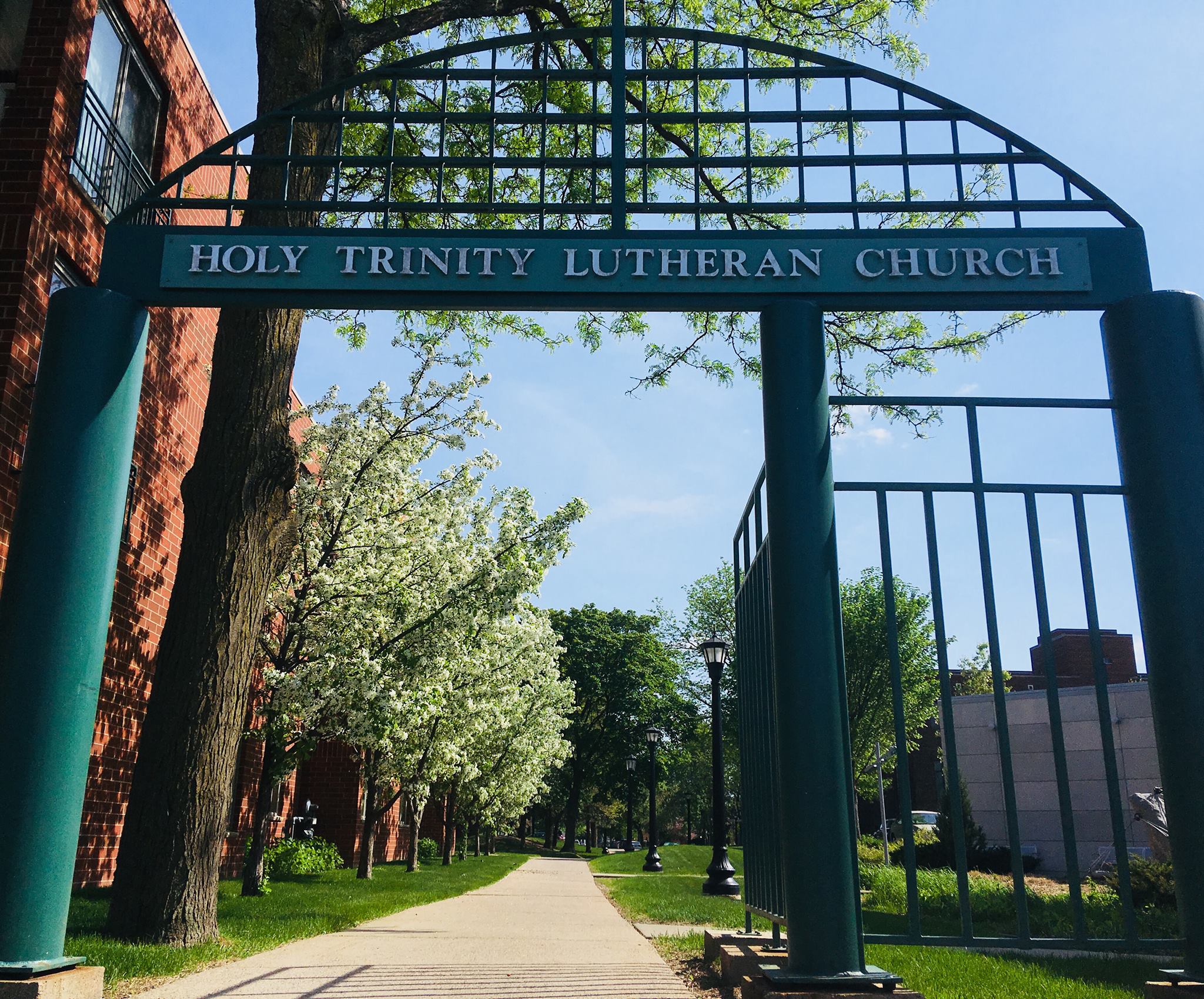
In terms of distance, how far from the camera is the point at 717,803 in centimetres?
1759

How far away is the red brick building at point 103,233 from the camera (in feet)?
29.3

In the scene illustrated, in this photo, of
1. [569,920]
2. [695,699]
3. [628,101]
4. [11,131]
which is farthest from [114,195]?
[695,699]

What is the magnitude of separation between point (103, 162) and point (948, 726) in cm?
1030

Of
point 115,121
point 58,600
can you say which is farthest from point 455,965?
point 115,121

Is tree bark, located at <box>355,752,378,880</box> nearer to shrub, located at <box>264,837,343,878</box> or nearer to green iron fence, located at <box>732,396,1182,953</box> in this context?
shrub, located at <box>264,837,343,878</box>

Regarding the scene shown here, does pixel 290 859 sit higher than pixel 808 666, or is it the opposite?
pixel 808 666

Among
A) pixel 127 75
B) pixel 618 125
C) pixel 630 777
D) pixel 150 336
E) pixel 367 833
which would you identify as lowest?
pixel 367 833

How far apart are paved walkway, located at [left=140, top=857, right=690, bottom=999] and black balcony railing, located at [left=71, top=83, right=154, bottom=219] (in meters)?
7.26

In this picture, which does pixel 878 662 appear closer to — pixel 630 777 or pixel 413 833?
pixel 413 833

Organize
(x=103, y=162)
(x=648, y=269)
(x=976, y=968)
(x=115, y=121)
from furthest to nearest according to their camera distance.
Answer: (x=115, y=121)
(x=103, y=162)
(x=976, y=968)
(x=648, y=269)

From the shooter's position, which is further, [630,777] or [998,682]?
[630,777]

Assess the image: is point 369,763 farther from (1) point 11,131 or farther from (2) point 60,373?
(2) point 60,373

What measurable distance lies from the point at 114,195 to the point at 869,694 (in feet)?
82.4

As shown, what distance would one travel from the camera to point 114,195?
10.7m
